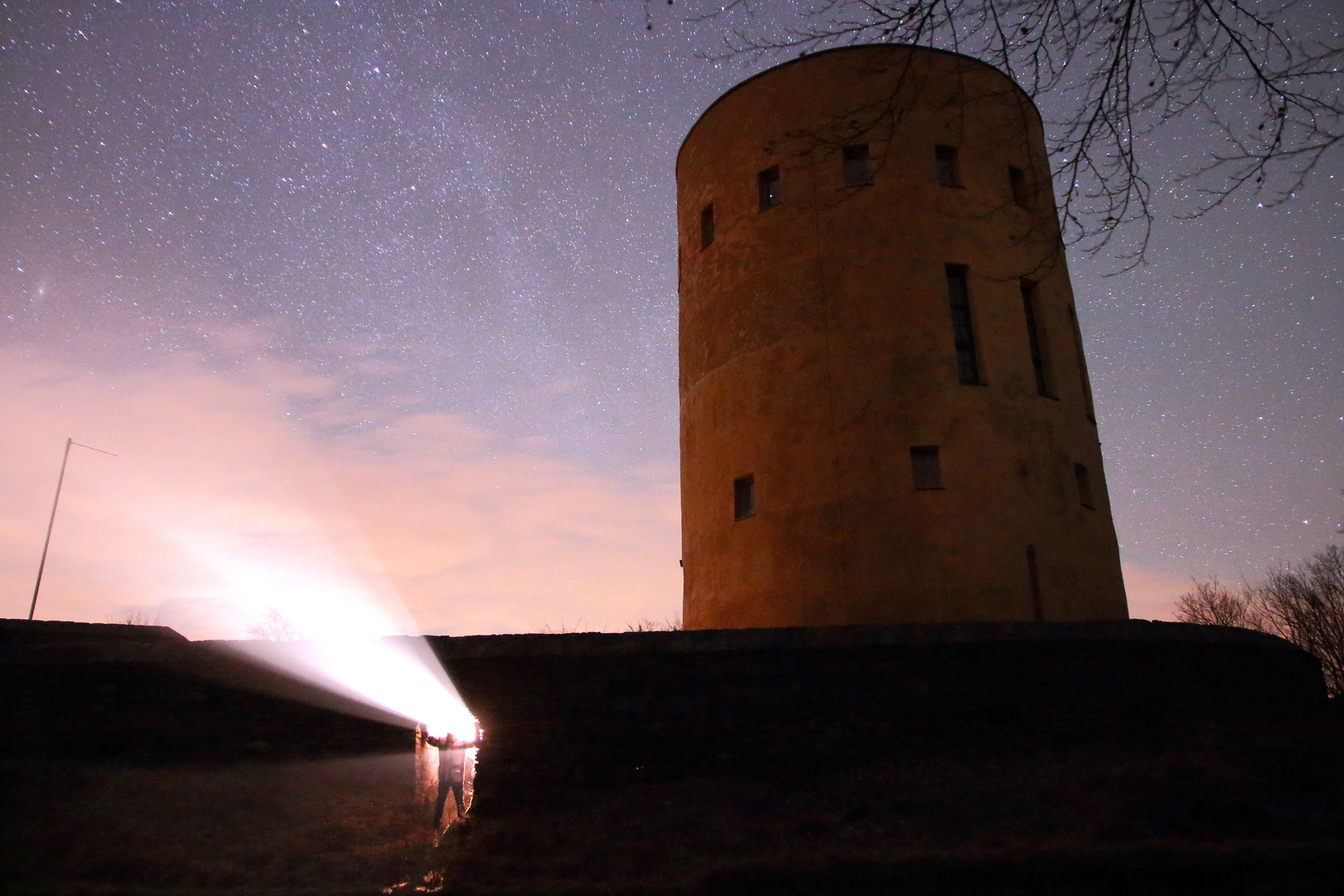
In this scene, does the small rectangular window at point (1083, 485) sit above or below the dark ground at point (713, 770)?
above

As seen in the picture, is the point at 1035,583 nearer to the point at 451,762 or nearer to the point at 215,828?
the point at 451,762

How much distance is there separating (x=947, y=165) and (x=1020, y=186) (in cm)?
145

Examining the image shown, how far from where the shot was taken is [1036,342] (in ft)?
47.1

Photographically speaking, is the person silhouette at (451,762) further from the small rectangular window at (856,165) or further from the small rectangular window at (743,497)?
the small rectangular window at (856,165)

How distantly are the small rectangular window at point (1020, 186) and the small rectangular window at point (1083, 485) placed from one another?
4.54 meters

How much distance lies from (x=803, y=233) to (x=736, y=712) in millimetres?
8376

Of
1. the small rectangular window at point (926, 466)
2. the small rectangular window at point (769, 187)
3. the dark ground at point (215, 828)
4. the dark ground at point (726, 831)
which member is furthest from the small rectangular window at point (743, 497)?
the dark ground at point (215, 828)

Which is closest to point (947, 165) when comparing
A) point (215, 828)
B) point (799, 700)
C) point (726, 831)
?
point (799, 700)

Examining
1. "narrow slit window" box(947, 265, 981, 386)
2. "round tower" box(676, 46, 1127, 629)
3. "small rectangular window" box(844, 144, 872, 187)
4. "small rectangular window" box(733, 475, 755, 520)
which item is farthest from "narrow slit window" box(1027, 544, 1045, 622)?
"small rectangular window" box(844, 144, 872, 187)

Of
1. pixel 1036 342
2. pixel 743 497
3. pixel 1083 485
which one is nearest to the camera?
pixel 1083 485

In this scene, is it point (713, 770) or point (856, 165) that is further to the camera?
point (856, 165)

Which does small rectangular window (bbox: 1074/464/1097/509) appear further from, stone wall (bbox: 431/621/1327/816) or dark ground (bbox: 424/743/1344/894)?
dark ground (bbox: 424/743/1344/894)

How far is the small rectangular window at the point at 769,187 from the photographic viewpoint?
1497cm

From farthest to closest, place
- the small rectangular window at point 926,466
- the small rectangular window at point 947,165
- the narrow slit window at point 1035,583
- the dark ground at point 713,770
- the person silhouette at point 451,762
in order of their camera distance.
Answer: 1. the small rectangular window at point 947,165
2. the small rectangular window at point 926,466
3. the narrow slit window at point 1035,583
4. the person silhouette at point 451,762
5. the dark ground at point 713,770
